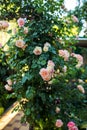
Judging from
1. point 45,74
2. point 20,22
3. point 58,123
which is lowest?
point 58,123

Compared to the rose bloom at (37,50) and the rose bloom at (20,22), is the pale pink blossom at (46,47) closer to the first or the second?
the rose bloom at (37,50)

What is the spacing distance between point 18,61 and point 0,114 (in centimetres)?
255

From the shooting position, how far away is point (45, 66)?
9.78ft

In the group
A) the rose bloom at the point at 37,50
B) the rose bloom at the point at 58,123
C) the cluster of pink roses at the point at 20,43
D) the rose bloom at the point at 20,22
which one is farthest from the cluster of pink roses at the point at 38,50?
the rose bloom at the point at 58,123

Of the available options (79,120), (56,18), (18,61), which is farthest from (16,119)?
(56,18)

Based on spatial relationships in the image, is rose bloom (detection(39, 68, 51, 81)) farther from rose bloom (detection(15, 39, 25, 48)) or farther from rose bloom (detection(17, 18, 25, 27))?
rose bloom (detection(17, 18, 25, 27))

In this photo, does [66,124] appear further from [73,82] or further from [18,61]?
[18,61]

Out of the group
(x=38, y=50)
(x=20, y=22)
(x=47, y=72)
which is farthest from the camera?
(x=20, y=22)

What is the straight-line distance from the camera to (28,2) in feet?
11.3

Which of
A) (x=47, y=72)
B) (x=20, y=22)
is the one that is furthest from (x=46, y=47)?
(x=20, y=22)

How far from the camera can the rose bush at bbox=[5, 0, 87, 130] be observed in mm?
3016

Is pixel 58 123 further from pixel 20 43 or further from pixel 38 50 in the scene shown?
pixel 20 43

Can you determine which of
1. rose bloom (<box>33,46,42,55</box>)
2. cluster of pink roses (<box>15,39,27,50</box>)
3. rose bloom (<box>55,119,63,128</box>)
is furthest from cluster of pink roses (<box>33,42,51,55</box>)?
rose bloom (<box>55,119,63,128</box>)

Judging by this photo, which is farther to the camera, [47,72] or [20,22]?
[20,22]
